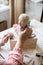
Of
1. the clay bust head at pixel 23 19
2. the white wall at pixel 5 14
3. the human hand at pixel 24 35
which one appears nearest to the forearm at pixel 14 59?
the human hand at pixel 24 35

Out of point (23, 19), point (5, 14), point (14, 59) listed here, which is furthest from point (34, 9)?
point (14, 59)

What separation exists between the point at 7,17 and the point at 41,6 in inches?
22.8

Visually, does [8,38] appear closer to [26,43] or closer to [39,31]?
[26,43]

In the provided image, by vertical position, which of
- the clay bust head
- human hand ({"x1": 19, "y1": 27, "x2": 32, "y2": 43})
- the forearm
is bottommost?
the forearm

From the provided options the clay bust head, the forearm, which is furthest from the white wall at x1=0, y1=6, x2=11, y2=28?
the forearm

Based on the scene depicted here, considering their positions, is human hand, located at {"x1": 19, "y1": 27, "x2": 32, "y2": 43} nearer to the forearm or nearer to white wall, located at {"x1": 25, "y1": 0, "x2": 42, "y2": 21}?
the forearm

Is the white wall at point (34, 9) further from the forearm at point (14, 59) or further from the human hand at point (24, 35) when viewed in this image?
the forearm at point (14, 59)

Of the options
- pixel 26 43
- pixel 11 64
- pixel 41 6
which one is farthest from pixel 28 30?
pixel 41 6

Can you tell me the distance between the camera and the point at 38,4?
237cm

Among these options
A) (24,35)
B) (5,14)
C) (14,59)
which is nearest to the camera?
(14,59)

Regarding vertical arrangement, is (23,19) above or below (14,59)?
above

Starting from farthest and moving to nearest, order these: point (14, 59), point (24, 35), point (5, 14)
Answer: point (5, 14) < point (24, 35) < point (14, 59)

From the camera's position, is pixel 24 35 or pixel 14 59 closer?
pixel 14 59

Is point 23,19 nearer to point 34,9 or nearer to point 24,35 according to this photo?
point 24,35
